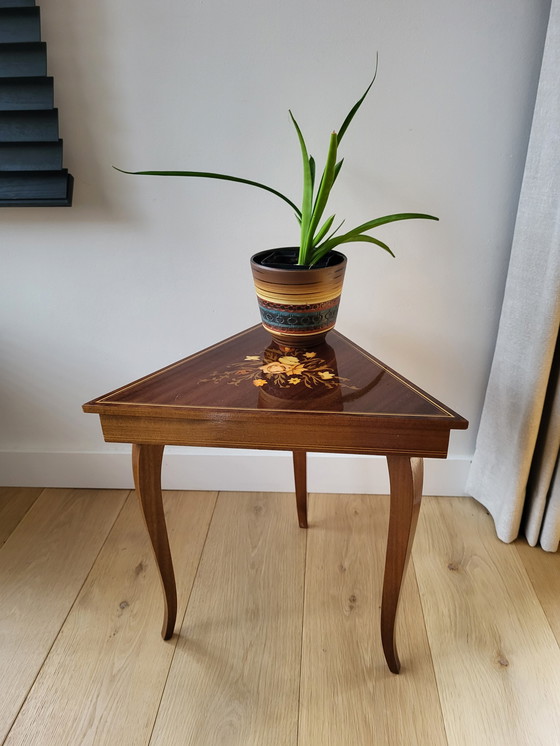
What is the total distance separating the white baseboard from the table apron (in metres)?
0.61

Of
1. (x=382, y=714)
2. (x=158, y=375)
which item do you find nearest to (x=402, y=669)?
(x=382, y=714)

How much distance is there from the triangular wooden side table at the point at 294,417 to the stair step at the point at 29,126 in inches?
22.4

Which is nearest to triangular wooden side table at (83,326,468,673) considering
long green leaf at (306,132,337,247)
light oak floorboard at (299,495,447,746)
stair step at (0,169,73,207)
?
light oak floorboard at (299,495,447,746)

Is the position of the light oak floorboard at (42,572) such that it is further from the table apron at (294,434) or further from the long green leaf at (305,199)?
A: the long green leaf at (305,199)

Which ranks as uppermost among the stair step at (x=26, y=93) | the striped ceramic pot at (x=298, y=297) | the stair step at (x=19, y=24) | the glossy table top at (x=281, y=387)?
the stair step at (x=19, y=24)

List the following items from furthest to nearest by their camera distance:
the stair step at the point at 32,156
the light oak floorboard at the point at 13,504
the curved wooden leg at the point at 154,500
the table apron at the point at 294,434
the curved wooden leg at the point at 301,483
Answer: the light oak floorboard at the point at 13,504 < the curved wooden leg at the point at 301,483 < the stair step at the point at 32,156 < the curved wooden leg at the point at 154,500 < the table apron at the point at 294,434

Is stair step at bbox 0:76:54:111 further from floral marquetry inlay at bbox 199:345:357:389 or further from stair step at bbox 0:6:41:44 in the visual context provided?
floral marquetry inlay at bbox 199:345:357:389

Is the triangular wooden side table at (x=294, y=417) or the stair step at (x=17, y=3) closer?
the triangular wooden side table at (x=294, y=417)

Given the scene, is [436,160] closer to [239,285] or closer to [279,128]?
[279,128]

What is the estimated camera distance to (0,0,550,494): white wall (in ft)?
3.44

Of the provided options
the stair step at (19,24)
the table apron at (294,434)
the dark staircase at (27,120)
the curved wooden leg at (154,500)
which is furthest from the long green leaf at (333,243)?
the stair step at (19,24)

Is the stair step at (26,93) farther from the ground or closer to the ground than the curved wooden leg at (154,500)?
farther from the ground

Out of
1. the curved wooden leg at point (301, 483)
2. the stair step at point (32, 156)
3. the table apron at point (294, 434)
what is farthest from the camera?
the curved wooden leg at point (301, 483)

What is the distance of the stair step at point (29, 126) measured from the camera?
43.1 inches
